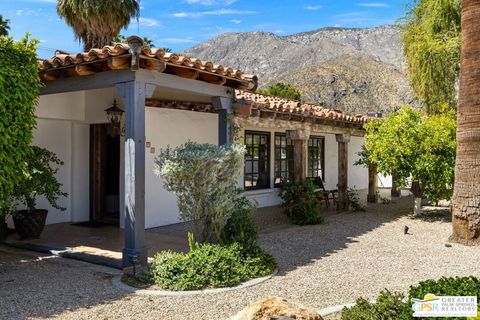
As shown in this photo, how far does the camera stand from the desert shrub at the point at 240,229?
5898mm

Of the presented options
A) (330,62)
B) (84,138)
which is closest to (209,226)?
(84,138)

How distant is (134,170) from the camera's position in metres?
5.76

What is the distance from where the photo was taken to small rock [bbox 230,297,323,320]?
3172mm

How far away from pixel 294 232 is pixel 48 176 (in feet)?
15.5

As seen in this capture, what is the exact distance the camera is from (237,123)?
7.80 metres

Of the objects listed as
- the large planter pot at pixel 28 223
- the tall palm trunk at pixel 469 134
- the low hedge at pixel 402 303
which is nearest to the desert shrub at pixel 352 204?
the tall palm trunk at pixel 469 134

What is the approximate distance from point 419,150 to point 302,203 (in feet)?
9.84

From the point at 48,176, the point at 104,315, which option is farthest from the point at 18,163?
the point at 104,315

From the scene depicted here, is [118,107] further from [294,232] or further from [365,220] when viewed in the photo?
[365,220]

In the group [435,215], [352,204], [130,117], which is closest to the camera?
[130,117]

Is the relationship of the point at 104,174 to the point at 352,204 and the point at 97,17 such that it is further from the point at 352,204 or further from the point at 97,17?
the point at 97,17

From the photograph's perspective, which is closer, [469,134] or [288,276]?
[288,276]

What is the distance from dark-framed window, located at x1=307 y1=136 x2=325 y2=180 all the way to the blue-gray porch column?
30.2 feet

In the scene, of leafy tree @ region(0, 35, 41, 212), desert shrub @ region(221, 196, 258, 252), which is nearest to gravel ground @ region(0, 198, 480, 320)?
desert shrub @ region(221, 196, 258, 252)
